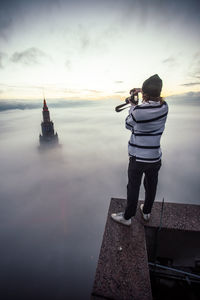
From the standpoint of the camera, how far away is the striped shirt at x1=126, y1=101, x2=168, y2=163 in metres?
2.07

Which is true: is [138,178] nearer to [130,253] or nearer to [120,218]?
[120,218]

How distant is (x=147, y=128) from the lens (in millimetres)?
2178

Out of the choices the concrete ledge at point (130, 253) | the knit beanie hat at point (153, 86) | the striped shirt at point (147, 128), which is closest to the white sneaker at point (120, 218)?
the concrete ledge at point (130, 253)

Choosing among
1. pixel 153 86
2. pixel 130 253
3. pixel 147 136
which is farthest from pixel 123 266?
pixel 153 86

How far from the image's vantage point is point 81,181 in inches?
5719

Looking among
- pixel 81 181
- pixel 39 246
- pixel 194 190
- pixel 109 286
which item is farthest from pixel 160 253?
pixel 81 181

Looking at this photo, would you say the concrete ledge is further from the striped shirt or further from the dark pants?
the striped shirt

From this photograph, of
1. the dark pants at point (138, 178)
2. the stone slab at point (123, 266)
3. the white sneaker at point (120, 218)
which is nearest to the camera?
the stone slab at point (123, 266)

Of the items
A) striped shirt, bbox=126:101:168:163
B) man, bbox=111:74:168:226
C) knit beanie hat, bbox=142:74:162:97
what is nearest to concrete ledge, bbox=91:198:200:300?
man, bbox=111:74:168:226

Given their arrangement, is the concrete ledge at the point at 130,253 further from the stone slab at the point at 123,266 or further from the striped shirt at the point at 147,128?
the striped shirt at the point at 147,128

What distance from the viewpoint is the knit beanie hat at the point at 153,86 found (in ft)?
6.73

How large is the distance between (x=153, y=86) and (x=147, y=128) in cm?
58

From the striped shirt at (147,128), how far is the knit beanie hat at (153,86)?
13cm

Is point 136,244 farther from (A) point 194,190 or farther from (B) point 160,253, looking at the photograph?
(A) point 194,190
